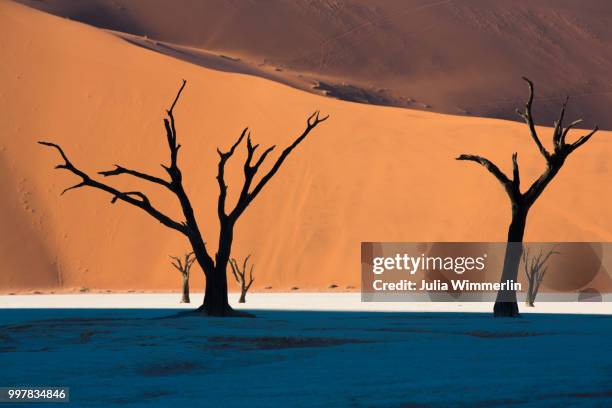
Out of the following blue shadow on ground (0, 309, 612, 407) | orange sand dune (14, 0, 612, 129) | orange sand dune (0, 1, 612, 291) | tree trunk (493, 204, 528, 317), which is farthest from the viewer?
orange sand dune (14, 0, 612, 129)

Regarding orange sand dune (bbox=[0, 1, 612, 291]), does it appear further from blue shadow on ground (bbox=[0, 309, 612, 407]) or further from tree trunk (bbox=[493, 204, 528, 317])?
blue shadow on ground (bbox=[0, 309, 612, 407])

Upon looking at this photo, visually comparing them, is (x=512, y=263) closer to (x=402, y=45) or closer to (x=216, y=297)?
(x=216, y=297)

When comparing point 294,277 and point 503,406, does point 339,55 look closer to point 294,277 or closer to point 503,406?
point 294,277

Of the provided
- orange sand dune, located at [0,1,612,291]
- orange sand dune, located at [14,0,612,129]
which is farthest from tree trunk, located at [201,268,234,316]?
orange sand dune, located at [14,0,612,129]

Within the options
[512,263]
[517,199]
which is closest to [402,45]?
[512,263]

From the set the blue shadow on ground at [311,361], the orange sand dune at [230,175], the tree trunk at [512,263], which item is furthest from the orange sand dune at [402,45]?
the blue shadow on ground at [311,361]

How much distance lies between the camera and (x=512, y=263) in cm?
2755

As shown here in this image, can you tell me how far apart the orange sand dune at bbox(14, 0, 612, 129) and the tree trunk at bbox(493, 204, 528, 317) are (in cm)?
7544

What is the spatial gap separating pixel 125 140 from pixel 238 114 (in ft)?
21.6

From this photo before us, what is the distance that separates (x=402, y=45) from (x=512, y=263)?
3713 inches

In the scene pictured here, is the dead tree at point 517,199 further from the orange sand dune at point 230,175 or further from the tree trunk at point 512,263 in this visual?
the orange sand dune at point 230,175

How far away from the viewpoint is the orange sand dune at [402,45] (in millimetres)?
110875

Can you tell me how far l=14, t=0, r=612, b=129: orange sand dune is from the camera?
111 meters

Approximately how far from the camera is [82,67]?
6631 centimetres
